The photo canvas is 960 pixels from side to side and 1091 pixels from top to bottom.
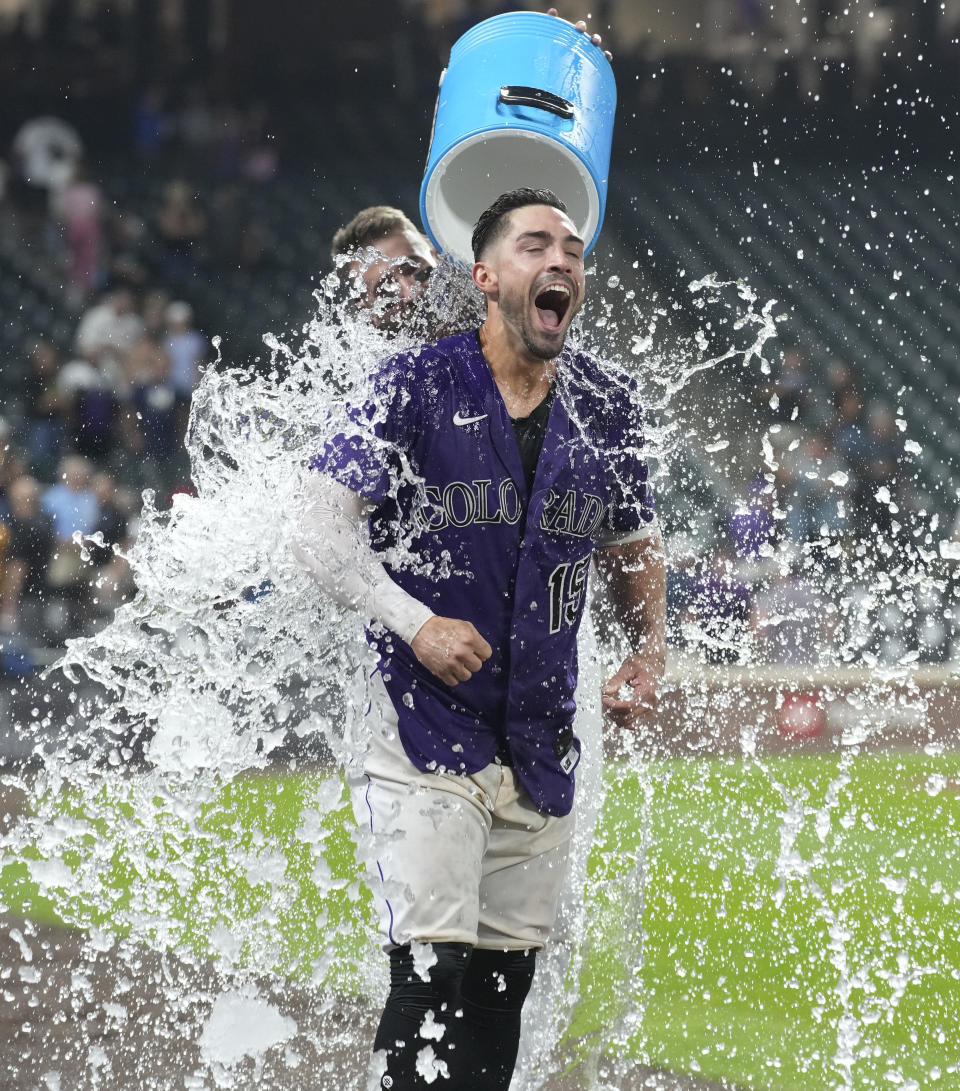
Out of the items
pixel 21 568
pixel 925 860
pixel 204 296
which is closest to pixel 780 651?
pixel 925 860

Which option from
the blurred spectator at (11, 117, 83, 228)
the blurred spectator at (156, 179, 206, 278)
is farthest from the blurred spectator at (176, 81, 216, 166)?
the blurred spectator at (11, 117, 83, 228)

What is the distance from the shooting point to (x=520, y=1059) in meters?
3.14

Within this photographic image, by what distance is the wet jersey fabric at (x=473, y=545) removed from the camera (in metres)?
2.54

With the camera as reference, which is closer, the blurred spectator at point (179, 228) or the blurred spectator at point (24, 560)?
the blurred spectator at point (24, 560)

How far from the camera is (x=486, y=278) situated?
274 cm

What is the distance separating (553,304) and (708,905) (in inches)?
118

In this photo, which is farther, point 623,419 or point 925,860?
point 925,860

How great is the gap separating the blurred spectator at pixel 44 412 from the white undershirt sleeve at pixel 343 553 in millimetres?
8219

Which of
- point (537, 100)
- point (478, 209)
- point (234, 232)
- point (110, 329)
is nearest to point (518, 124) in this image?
point (537, 100)

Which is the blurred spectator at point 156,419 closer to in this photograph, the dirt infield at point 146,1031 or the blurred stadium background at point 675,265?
the blurred stadium background at point 675,265

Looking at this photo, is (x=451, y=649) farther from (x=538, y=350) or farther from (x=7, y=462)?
(x=7, y=462)

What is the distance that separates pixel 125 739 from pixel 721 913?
149 inches

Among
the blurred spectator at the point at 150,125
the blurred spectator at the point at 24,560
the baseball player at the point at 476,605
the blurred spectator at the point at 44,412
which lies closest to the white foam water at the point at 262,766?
the baseball player at the point at 476,605

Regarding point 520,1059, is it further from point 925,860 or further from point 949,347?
point 949,347
